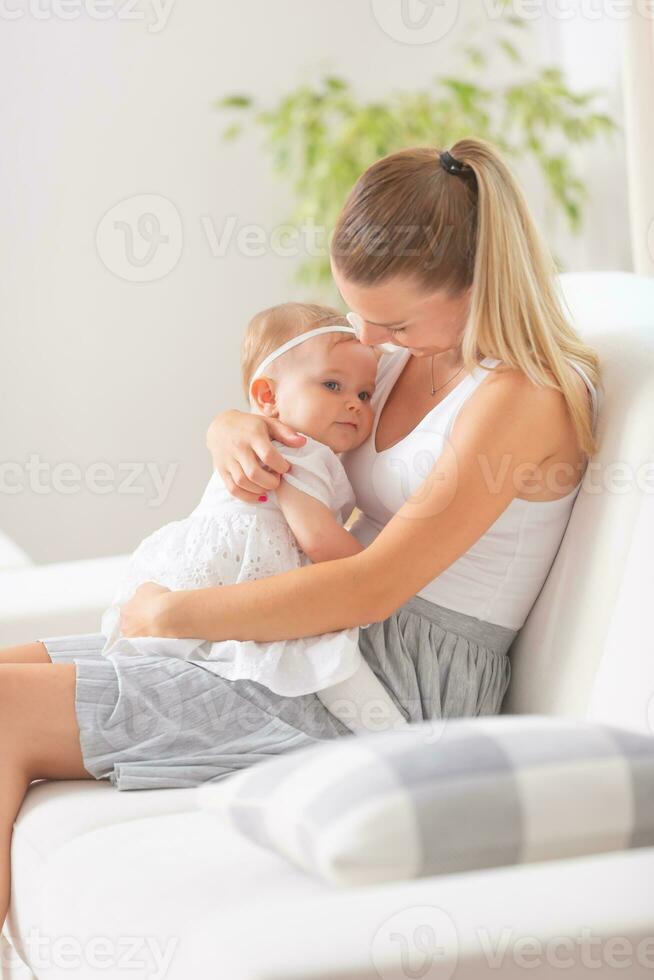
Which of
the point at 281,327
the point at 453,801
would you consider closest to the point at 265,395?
the point at 281,327

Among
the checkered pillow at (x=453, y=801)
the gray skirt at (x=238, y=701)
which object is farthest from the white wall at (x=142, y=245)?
the checkered pillow at (x=453, y=801)

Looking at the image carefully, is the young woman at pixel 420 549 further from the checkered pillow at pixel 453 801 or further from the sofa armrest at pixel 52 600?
the checkered pillow at pixel 453 801

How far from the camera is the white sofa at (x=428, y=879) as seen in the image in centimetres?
90

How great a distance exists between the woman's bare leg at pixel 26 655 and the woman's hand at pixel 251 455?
0.34m

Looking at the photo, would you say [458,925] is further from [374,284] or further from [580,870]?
[374,284]

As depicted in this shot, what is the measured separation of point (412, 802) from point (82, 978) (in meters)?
0.45

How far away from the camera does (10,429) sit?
3482mm

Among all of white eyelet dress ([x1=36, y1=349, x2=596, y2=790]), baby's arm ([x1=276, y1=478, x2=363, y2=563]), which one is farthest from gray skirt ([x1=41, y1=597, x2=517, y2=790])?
baby's arm ([x1=276, y1=478, x2=363, y2=563])

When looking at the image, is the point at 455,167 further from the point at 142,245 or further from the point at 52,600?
the point at 142,245

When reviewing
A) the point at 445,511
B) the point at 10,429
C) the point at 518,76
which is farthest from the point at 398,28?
the point at 445,511

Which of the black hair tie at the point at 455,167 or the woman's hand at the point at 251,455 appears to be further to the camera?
the woman's hand at the point at 251,455

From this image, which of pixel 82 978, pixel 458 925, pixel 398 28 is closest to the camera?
pixel 458 925

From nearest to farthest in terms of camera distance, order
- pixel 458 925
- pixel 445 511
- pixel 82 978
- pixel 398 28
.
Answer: pixel 458 925 < pixel 82 978 < pixel 445 511 < pixel 398 28

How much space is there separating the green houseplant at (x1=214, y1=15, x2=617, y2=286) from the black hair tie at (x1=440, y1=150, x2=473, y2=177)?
69.8 inches
